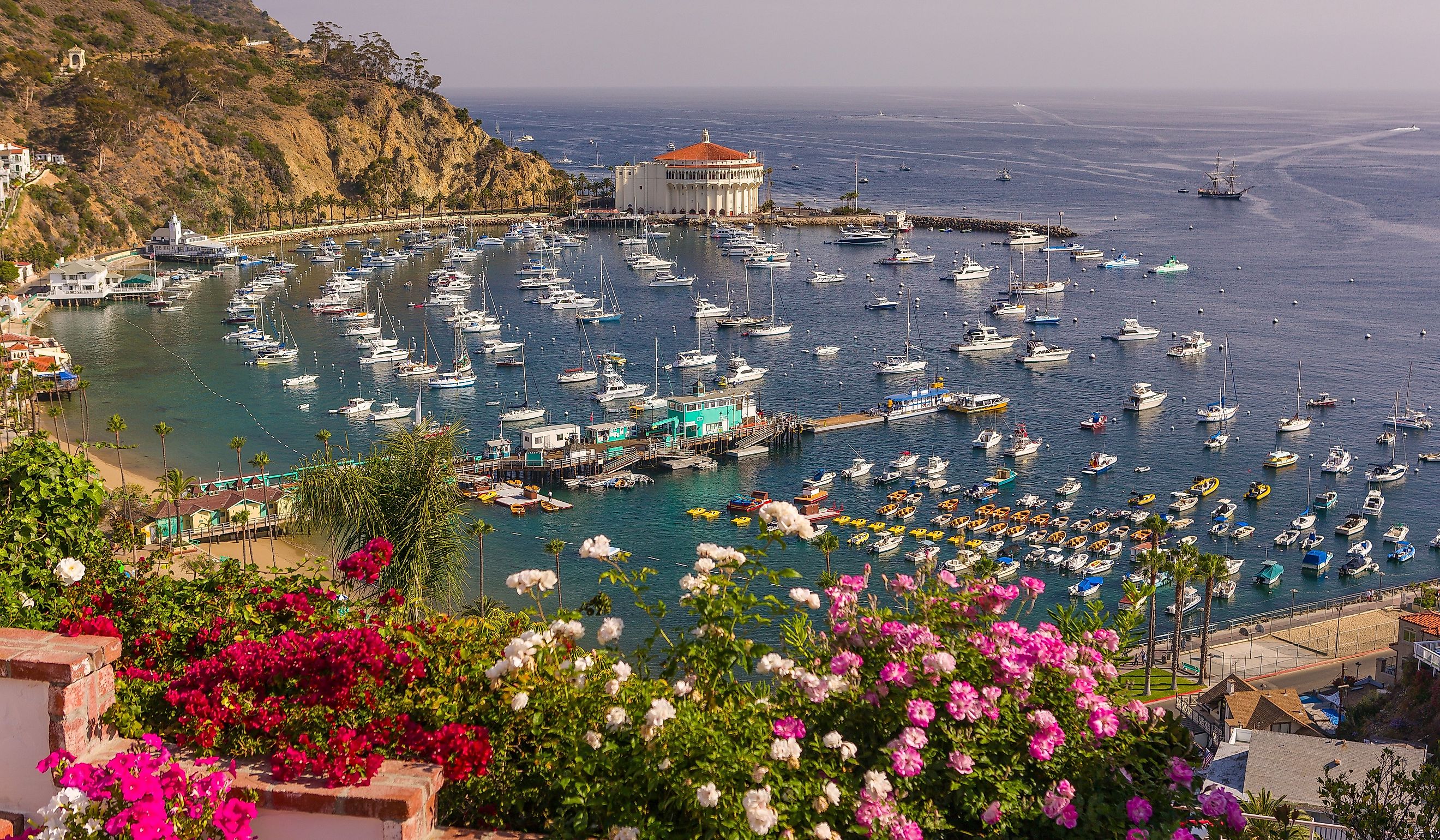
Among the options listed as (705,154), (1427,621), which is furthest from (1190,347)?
(705,154)

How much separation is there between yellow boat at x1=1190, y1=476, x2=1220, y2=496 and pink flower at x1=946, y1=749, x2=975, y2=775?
3522 cm

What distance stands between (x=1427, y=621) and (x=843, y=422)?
86.4 feet

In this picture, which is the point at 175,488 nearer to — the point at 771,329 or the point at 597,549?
the point at 597,549

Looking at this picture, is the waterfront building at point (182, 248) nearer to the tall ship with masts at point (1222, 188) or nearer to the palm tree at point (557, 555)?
the palm tree at point (557, 555)

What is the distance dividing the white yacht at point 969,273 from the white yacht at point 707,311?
19.1 m

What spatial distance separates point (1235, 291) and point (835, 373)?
34.0 metres

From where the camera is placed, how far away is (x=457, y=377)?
167 feet

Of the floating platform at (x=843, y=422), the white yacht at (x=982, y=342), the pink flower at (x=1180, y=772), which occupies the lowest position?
the floating platform at (x=843, y=422)

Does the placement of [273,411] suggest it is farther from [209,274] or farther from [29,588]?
[29,588]

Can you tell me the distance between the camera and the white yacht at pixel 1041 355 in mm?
57094

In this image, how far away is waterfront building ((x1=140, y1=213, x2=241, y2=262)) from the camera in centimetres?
8056

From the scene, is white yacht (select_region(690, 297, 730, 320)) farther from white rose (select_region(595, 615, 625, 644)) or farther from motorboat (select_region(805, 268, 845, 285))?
white rose (select_region(595, 615, 625, 644))

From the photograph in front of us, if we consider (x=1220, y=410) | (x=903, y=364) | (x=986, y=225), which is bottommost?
(x=1220, y=410)

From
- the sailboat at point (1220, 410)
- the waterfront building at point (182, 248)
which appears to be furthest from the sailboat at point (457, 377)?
the waterfront building at point (182, 248)
